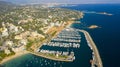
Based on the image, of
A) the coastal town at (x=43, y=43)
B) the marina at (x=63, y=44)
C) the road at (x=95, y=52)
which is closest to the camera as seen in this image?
the road at (x=95, y=52)

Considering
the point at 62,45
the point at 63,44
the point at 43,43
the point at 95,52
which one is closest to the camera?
the point at 95,52

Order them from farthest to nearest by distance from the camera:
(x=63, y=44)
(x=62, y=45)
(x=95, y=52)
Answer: (x=63, y=44) < (x=62, y=45) < (x=95, y=52)

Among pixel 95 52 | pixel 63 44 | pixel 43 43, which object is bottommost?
pixel 43 43

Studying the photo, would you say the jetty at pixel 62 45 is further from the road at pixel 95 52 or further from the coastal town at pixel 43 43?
the road at pixel 95 52

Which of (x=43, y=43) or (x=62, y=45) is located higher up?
(x=62, y=45)

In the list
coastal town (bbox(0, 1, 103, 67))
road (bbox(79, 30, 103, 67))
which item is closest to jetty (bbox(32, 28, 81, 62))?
coastal town (bbox(0, 1, 103, 67))

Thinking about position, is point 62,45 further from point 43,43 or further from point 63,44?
point 43,43

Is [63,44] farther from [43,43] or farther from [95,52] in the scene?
[95,52]

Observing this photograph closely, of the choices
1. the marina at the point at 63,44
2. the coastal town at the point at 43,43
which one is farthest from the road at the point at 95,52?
the marina at the point at 63,44

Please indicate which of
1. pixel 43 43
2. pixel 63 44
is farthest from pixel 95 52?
pixel 43 43

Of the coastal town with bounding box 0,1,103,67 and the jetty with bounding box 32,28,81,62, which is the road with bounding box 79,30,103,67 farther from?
the jetty with bounding box 32,28,81,62

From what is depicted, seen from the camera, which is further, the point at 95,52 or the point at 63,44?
the point at 63,44
